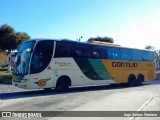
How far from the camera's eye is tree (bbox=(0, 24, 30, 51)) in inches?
1864

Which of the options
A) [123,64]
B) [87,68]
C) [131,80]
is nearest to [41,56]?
[87,68]

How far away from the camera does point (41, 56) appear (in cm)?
1728

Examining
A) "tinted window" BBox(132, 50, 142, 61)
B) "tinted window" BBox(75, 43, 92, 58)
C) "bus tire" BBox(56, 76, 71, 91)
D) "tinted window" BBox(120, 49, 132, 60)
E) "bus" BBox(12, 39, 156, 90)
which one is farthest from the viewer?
"tinted window" BBox(132, 50, 142, 61)

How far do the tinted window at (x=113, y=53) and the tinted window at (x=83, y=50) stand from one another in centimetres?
250

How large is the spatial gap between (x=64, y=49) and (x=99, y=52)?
391 cm

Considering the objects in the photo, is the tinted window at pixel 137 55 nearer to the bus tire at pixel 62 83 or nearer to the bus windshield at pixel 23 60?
the bus tire at pixel 62 83

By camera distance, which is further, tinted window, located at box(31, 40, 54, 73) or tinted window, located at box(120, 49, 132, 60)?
tinted window, located at box(120, 49, 132, 60)

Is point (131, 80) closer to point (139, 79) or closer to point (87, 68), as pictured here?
point (139, 79)

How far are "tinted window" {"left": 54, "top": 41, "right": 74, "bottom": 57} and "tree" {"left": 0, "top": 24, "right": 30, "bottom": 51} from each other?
30.1m

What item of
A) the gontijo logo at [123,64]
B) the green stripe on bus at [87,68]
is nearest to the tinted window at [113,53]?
the gontijo logo at [123,64]

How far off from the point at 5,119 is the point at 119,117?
Result: 372 centimetres

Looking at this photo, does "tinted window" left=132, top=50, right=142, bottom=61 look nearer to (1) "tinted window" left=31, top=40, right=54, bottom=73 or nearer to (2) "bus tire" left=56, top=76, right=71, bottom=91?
(2) "bus tire" left=56, top=76, right=71, bottom=91

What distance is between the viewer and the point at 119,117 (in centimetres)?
973

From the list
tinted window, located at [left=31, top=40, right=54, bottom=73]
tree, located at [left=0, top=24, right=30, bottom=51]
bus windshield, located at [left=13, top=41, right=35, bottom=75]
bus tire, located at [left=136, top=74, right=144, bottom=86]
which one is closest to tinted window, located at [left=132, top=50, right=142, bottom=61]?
bus tire, located at [left=136, top=74, right=144, bottom=86]
